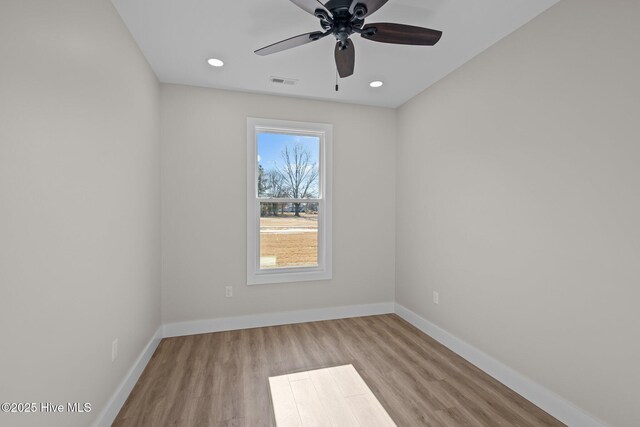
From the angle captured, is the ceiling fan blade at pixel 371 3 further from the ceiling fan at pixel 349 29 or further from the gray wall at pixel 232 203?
the gray wall at pixel 232 203

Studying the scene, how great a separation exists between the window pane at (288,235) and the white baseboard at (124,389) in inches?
53.2

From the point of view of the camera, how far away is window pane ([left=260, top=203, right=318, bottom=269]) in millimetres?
3449

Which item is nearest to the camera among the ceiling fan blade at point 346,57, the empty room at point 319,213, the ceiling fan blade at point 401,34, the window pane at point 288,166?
the empty room at point 319,213

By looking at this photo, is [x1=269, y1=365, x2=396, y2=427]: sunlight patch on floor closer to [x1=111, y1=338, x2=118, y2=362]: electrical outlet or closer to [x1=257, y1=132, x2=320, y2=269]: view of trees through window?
[x1=111, y1=338, x2=118, y2=362]: electrical outlet

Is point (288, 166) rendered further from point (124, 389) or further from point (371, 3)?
point (124, 389)

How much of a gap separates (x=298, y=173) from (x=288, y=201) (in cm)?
38

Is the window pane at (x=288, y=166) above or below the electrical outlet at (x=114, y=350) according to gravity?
above

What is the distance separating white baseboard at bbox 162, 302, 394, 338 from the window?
1.36 ft

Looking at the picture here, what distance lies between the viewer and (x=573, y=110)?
1.80 metres

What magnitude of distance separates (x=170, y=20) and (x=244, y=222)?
6.38 feet

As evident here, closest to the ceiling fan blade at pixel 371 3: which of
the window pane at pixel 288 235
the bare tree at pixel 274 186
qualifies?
the bare tree at pixel 274 186

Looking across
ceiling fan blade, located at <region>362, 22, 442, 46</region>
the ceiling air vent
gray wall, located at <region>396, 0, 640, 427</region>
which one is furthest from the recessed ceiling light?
gray wall, located at <region>396, 0, 640, 427</region>

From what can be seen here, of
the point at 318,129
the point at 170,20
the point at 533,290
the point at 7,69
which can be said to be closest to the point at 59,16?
the point at 7,69

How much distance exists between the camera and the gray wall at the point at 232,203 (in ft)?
10.2
